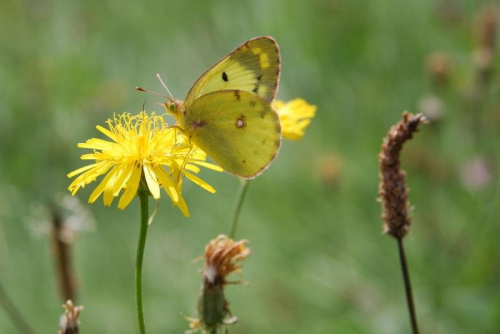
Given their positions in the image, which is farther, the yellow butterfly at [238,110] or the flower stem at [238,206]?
the yellow butterfly at [238,110]

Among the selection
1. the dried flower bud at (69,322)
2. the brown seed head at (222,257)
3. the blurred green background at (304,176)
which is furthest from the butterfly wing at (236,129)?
the blurred green background at (304,176)

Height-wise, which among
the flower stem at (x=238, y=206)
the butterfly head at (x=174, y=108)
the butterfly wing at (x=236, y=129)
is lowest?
the flower stem at (x=238, y=206)

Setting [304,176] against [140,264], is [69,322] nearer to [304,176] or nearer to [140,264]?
[140,264]

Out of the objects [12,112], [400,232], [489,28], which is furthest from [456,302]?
[12,112]

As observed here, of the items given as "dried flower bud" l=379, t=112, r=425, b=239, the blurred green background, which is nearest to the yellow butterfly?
"dried flower bud" l=379, t=112, r=425, b=239

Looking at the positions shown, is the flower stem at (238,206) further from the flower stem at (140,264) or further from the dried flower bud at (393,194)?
the dried flower bud at (393,194)

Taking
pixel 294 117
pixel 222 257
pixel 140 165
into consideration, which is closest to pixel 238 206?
pixel 222 257

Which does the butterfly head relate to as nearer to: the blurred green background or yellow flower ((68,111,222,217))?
yellow flower ((68,111,222,217))

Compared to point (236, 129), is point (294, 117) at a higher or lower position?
higher
